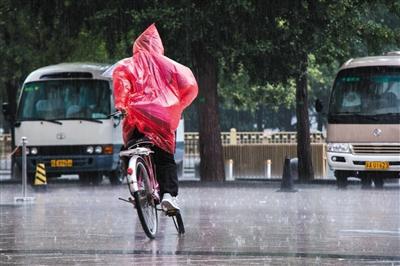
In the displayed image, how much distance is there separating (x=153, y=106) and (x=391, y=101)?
15.1 meters

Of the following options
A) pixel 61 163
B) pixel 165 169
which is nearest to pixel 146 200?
pixel 165 169

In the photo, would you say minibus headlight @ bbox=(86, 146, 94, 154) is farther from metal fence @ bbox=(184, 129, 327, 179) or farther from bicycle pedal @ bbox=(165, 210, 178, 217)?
bicycle pedal @ bbox=(165, 210, 178, 217)

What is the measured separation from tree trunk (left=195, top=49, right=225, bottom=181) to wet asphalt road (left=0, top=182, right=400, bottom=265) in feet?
21.1

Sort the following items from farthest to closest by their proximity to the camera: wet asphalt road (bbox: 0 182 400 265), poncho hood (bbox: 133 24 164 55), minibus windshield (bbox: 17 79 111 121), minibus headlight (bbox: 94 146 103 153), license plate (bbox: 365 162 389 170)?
minibus windshield (bbox: 17 79 111 121), minibus headlight (bbox: 94 146 103 153), license plate (bbox: 365 162 389 170), poncho hood (bbox: 133 24 164 55), wet asphalt road (bbox: 0 182 400 265)

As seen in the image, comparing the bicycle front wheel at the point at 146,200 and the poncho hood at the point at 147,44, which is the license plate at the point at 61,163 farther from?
the bicycle front wheel at the point at 146,200

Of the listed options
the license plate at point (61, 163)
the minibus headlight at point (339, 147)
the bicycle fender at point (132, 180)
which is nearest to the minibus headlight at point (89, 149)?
the license plate at point (61, 163)

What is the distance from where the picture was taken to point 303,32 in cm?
2736

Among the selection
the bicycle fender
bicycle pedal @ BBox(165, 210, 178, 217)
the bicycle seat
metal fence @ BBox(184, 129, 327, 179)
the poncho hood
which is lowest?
metal fence @ BBox(184, 129, 327, 179)

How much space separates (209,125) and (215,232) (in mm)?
15698

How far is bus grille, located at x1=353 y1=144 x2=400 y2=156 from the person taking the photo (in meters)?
26.2

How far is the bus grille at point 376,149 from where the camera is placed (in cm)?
2619

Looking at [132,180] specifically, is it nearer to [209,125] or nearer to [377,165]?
[377,165]

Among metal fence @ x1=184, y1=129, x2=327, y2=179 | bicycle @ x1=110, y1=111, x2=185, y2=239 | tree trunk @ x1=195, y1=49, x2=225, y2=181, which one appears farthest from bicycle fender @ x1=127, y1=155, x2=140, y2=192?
metal fence @ x1=184, y1=129, x2=327, y2=179

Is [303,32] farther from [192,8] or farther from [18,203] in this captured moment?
[18,203]
